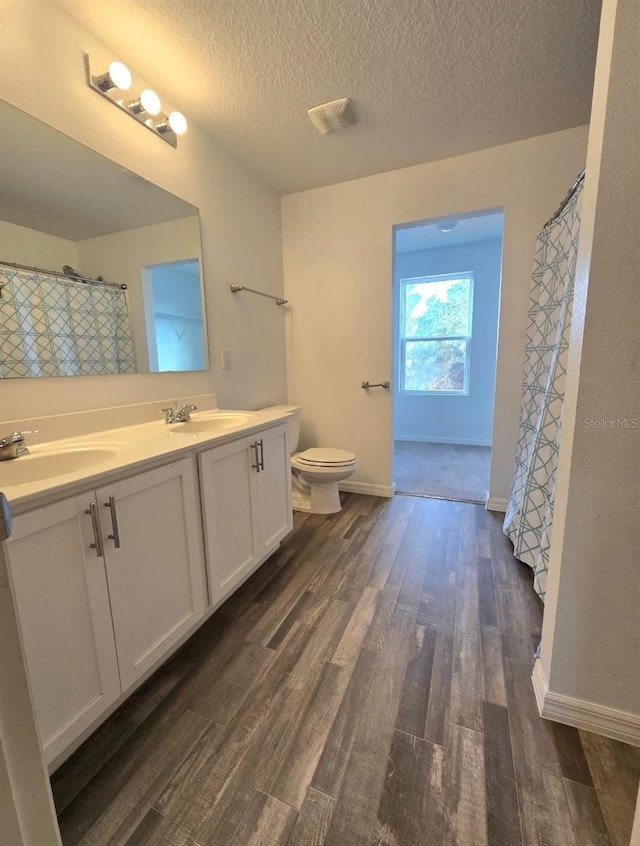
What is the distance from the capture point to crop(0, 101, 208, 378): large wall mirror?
3.92 ft

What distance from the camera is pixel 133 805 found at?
853mm

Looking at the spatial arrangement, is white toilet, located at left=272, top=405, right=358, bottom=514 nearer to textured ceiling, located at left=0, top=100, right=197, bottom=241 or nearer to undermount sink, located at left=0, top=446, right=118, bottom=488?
undermount sink, located at left=0, top=446, right=118, bottom=488

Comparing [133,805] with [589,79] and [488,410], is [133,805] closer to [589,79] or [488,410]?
[589,79]

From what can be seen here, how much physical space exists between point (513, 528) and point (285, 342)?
6.96ft

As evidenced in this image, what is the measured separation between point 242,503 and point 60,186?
4.70ft

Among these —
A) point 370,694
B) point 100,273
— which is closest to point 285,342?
point 100,273

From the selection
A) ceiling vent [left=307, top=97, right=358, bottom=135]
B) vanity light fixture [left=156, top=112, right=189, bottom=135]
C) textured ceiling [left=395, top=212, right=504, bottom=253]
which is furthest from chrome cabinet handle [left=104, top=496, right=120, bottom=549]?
textured ceiling [left=395, top=212, right=504, bottom=253]

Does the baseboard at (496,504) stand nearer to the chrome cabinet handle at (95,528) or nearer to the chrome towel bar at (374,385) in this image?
the chrome towel bar at (374,385)

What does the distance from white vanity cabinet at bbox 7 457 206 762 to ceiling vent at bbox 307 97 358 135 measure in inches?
74.0

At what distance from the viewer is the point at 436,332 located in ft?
14.4

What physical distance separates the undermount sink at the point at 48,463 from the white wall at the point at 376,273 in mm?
1913

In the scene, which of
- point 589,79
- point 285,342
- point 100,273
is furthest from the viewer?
point 285,342

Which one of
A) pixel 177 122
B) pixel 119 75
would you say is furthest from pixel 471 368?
pixel 119 75

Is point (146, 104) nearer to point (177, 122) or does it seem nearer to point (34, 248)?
point (177, 122)
